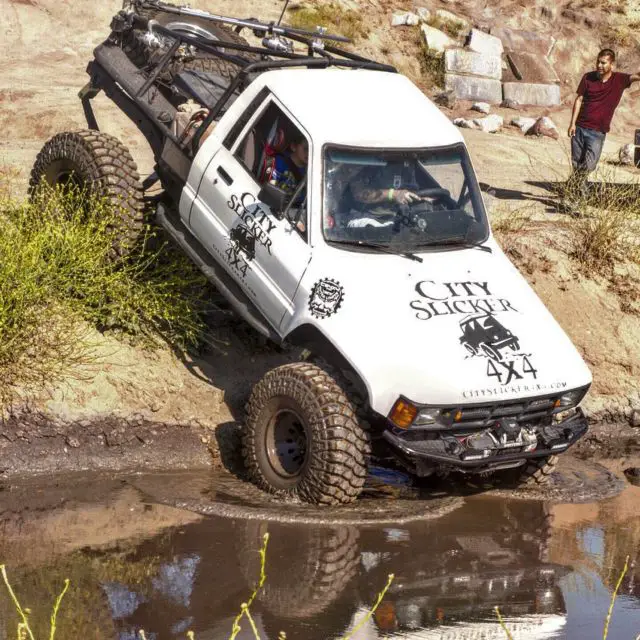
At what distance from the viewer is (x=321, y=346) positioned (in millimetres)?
7016

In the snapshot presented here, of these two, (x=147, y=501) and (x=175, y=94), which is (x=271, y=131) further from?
(x=147, y=501)

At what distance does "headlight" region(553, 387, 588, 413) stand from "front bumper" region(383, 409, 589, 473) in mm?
108

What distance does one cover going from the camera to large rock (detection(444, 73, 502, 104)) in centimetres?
2039

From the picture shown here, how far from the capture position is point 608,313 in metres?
10.3

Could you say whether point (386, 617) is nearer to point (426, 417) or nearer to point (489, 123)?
point (426, 417)

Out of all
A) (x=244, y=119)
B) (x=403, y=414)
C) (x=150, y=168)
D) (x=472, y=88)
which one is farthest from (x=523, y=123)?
(x=403, y=414)

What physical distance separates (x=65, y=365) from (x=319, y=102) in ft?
8.00

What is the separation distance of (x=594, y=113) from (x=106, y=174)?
20.4 feet

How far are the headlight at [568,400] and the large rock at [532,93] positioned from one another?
14510mm

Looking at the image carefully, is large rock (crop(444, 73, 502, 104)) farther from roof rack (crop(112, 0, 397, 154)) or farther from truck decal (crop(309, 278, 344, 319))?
truck decal (crop(309, 278, 344, 319))

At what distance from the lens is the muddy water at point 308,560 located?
18.1 ft

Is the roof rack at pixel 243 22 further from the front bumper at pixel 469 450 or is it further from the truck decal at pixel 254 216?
the front bumper at pixel 469 450

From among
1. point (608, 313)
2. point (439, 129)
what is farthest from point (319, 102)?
point (608, 313)

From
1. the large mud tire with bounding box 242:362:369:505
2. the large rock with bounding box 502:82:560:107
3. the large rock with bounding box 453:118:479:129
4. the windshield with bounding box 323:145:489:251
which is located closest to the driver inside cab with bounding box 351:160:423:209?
the windshield with bounding box 323:145:489:251
